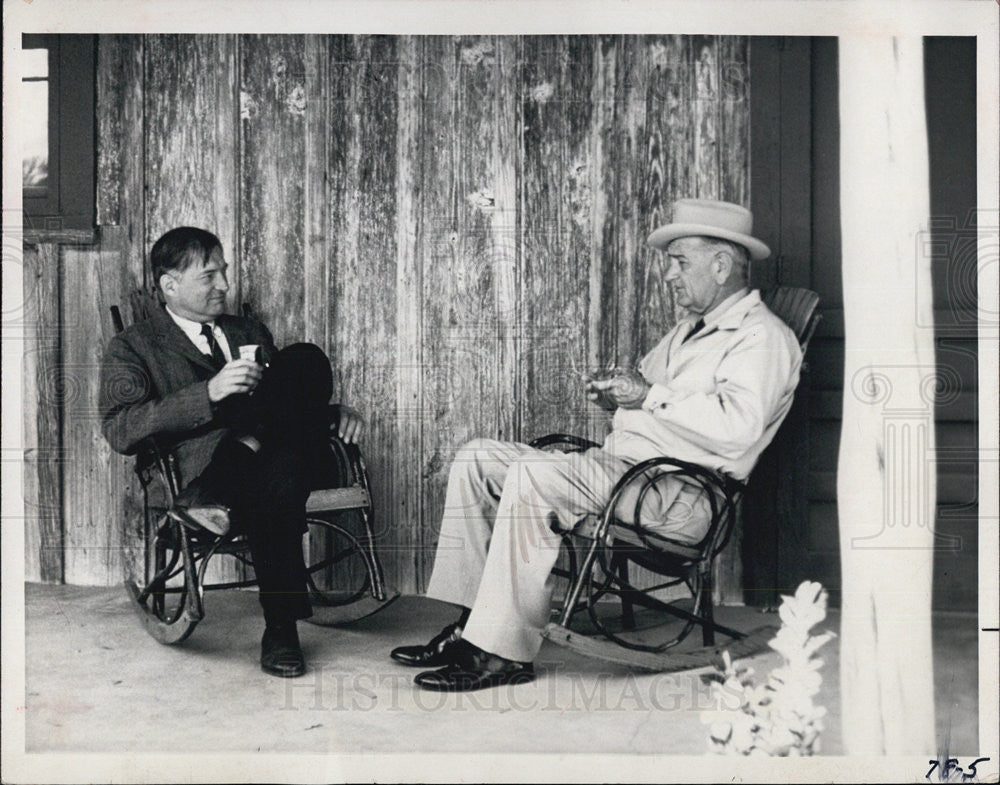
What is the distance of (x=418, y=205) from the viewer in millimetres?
3289

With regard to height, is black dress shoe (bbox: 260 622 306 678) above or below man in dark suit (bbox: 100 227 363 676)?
below

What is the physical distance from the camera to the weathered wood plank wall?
327 centimetres

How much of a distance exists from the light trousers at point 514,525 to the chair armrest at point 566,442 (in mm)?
37

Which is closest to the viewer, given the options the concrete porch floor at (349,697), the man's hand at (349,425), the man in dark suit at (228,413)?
the concrete porch floor at (349,697)

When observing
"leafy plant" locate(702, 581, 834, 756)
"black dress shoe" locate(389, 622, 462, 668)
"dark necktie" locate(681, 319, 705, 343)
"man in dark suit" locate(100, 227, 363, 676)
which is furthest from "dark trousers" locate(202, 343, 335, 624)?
"leafy plant" locate(702, 581, 834, 756)

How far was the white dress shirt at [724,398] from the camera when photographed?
3182 mm

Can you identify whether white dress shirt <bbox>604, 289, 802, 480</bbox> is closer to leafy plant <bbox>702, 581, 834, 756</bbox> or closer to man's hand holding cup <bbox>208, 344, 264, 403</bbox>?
leafy plant <bbox>702, 581, 834, 756</bbox>

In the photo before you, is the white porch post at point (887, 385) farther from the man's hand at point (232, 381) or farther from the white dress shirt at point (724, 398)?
the man's hand at point (232, 381)

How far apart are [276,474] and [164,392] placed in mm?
452

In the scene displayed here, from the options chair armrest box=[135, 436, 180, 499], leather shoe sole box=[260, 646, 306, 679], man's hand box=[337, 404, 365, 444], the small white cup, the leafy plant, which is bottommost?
the leafy plant

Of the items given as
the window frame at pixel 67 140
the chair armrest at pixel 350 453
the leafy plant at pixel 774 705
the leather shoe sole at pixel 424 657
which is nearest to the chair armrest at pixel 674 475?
the leafy plant at pixel 774 705

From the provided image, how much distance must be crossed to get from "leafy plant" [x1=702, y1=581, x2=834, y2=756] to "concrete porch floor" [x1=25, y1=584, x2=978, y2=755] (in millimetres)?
42

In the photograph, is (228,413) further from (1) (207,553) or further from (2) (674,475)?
(2) (674,475)

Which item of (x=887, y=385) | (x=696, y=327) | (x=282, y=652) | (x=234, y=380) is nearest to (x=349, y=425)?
(x=234, y=380)
